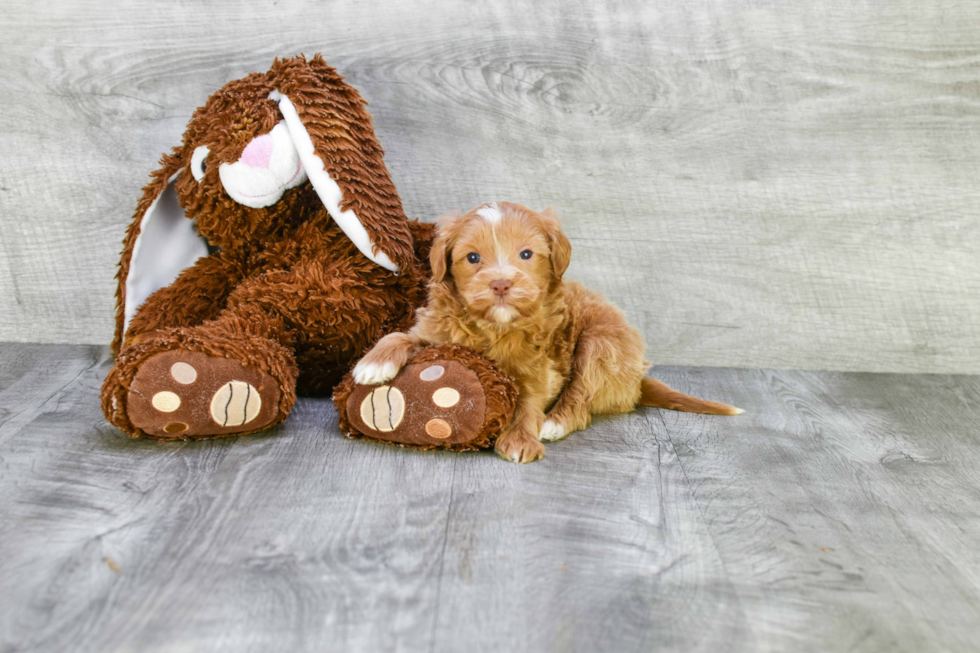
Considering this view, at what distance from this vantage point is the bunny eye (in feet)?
5.77

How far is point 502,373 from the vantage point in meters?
1.59

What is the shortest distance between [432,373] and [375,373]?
119 mm

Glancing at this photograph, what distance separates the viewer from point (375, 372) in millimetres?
1536

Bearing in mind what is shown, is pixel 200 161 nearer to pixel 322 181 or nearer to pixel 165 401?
pixel 322 181

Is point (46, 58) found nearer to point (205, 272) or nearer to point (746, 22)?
point (205, 272)

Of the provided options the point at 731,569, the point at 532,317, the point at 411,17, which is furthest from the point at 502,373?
the point at 411,17

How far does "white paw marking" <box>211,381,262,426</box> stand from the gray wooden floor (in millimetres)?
67

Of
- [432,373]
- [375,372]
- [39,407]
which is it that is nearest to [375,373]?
[375,372]

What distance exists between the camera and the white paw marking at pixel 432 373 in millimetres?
1528

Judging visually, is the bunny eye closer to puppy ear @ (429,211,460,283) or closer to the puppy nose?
puppy ear @ (429,211,460,283)

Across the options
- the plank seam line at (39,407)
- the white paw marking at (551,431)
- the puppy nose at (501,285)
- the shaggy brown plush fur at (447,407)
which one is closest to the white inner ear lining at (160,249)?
the plank seam line at (39,407)

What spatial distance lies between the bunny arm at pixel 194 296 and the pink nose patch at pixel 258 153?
29 centimetres

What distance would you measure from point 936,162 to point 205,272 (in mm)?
2239

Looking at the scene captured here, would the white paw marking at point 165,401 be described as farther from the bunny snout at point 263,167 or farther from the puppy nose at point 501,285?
the puppy nose at point 501,285
